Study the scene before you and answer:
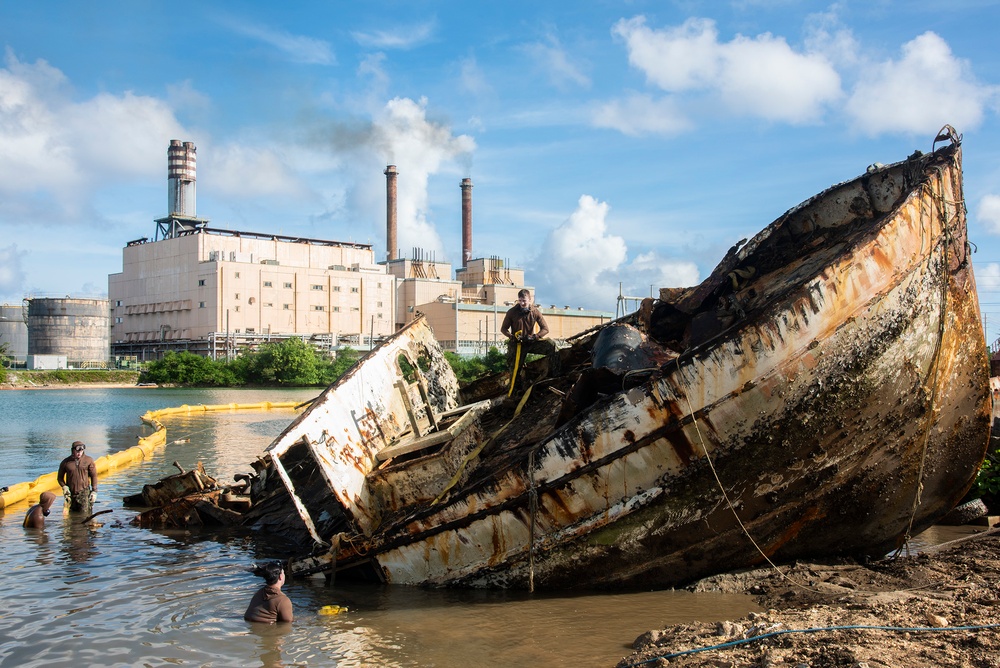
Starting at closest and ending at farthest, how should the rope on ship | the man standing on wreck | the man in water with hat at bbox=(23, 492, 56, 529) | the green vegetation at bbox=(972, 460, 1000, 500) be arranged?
the man standing on wreck → the green vegetation at bbox=(972, 460, 1000, 500) → the man in water with hat at bbox=(23, 492, 56, 529) → the rope on ship

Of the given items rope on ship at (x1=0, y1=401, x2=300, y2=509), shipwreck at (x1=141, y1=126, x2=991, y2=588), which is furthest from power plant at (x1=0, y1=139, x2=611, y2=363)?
shipwreck at (x1=141, y1=126, x2=991, y2=588)

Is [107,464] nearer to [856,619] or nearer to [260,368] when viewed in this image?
[856,619]

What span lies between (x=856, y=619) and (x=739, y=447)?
55.7 inches

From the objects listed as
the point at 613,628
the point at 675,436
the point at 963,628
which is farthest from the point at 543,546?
the point at 963,628

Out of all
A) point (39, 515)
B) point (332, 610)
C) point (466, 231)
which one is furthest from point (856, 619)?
point (466, 231)

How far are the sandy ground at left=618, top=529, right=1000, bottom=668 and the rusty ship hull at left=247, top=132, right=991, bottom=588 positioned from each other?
0.27m

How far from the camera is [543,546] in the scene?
6.68m

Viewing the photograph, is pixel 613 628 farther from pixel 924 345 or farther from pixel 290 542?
pixel 290 542

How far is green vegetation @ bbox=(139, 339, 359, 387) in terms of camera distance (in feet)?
190

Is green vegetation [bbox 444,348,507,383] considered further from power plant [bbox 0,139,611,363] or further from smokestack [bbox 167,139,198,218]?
smokestack [bbox 167,139,198,218]

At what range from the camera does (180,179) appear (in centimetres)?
7950

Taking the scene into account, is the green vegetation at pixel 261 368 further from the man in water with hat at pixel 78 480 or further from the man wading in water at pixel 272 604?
the man wading in water at pixel 272 604

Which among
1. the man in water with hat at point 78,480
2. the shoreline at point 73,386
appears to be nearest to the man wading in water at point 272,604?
the man in water with hat at point 78,480

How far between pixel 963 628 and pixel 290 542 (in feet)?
23.4
